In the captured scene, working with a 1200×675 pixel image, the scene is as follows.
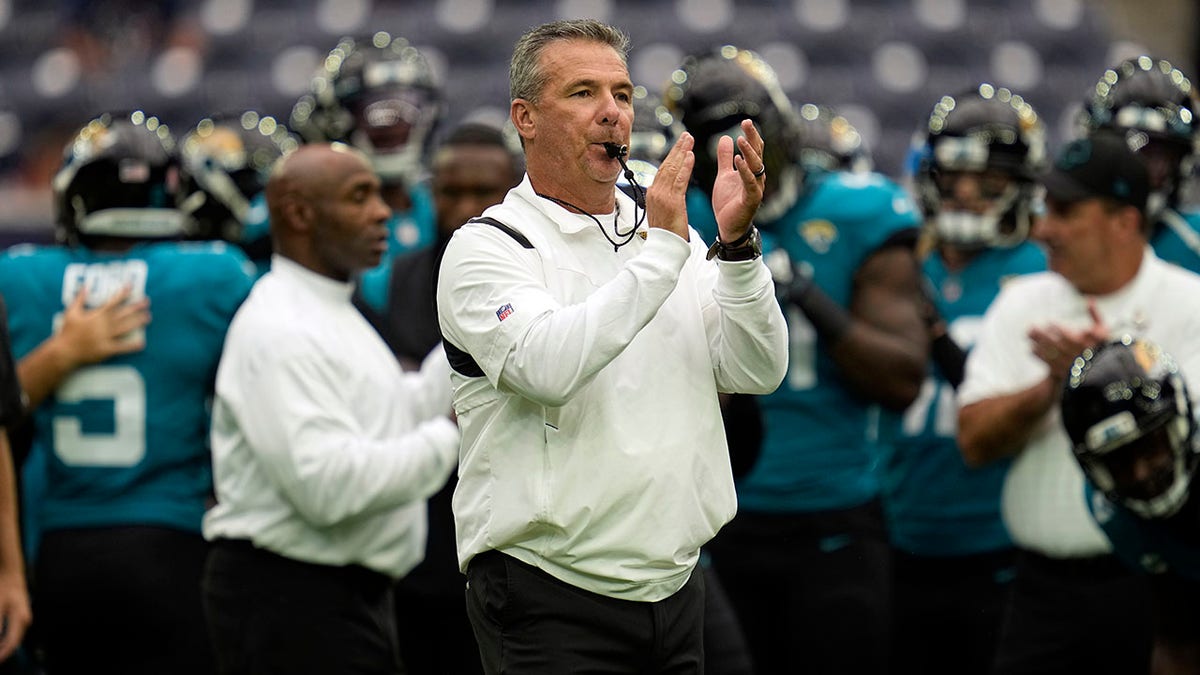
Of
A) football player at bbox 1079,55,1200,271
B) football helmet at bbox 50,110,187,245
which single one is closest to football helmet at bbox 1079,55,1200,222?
football player at bbox 1079,55,1200,271

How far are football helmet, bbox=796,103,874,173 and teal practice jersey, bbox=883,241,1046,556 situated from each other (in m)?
0.93

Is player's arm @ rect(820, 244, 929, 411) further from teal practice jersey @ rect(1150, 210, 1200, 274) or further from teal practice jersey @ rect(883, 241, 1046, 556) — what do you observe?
teal practice jersey @ rect(1150, 210, 1200, 274)

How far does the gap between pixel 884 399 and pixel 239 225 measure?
286cm

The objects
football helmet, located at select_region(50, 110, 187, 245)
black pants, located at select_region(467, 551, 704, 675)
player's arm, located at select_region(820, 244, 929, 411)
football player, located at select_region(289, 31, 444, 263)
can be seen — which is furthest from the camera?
football player, located at select_region(289, 31, 444, 263)

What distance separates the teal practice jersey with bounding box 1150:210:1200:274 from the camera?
558cm

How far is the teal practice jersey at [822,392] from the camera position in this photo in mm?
5340

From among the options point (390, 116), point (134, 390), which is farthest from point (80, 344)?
point (390, 116)

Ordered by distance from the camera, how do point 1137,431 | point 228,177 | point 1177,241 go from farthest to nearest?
point 228,177, point 1177,241, point 1137,431

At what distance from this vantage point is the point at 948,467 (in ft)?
18.7

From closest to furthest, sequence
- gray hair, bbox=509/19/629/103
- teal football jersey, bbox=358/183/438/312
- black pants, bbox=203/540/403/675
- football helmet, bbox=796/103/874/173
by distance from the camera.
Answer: gray hair, bbox=509/19/629/103
black pants, bbox=203/540/403/675
teal football jersey, bbox=358/183/438/312
football helmet, bbox=796/103/874/173

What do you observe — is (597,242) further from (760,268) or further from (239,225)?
(239,225)

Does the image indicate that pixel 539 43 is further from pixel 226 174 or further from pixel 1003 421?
pixel 226 174

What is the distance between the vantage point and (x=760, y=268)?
329 centimetres

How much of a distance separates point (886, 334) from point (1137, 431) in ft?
4.07
